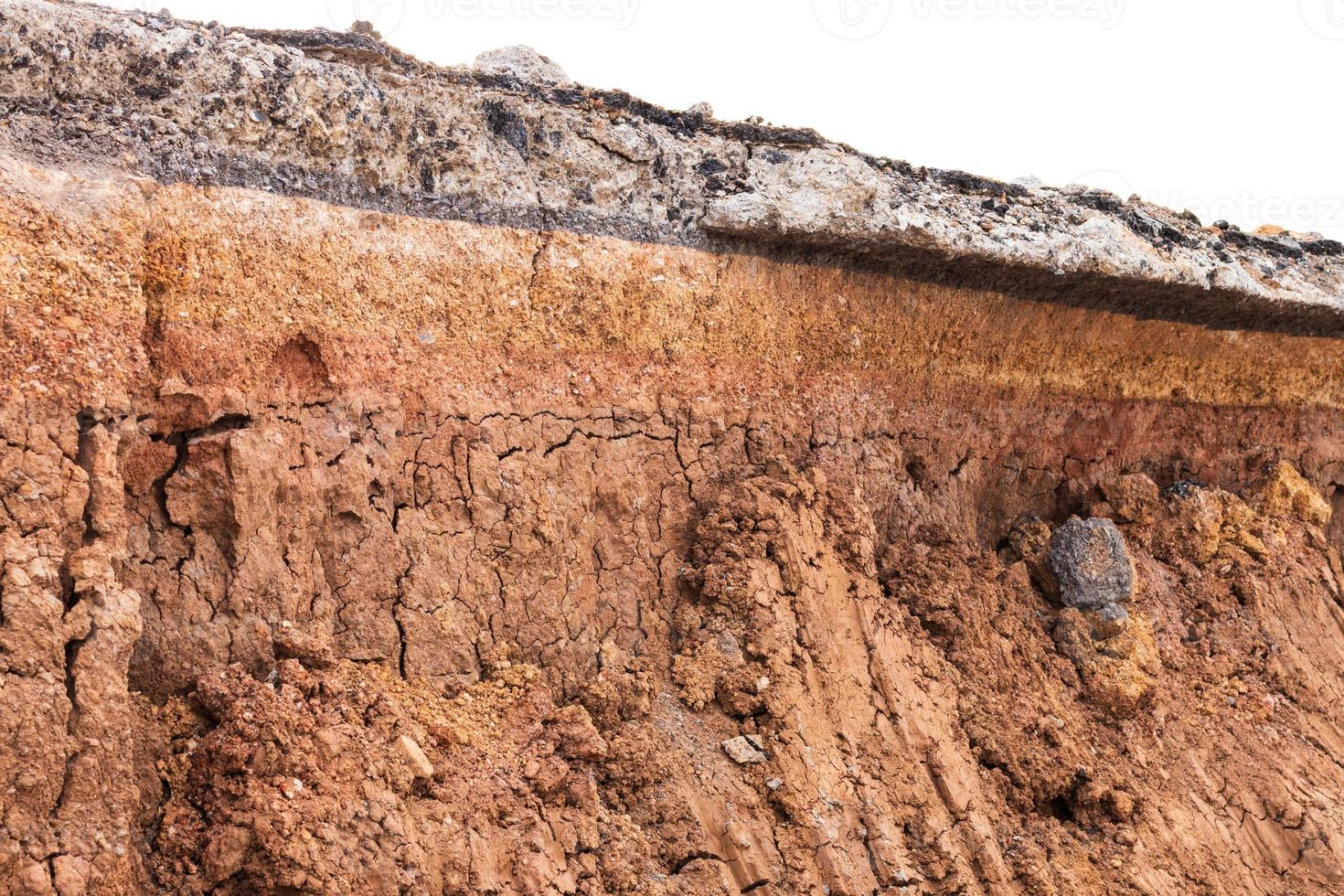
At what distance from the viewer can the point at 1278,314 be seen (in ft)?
21.9

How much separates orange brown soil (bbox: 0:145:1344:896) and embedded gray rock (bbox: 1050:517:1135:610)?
0.15 meters

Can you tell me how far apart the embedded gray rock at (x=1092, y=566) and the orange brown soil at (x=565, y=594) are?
15 centimetres

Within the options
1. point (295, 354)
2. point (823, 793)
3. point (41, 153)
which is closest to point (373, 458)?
point (295, 354)

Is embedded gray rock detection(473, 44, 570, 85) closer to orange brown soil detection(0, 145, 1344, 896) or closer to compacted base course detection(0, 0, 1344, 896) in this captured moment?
A: compacted base course detection(0, 0, 1344, 896)

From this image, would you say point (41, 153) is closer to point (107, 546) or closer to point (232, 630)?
point (107, 546)

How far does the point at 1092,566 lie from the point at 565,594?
303 centimetres

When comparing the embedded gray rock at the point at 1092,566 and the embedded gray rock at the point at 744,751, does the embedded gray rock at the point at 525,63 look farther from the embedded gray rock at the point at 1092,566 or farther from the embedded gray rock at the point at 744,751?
the embedded gray rock at the point at 1092,566

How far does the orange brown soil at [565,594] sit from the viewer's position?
125 inches

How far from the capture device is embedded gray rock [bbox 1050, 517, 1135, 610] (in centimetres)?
575

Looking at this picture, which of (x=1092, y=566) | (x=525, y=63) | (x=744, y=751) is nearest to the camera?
(x=744, y=751)

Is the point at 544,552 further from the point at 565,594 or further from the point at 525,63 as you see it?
the point at 525,63

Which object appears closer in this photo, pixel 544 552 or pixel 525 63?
pixel 544 552

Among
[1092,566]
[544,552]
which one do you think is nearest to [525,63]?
[544,552]

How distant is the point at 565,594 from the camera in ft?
13.9
